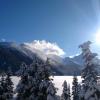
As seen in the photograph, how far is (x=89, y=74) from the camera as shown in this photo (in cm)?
2767

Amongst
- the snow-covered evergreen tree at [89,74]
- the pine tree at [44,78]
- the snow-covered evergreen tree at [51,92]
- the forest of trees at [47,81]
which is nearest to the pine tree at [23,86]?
the forest of trees at [47,81]

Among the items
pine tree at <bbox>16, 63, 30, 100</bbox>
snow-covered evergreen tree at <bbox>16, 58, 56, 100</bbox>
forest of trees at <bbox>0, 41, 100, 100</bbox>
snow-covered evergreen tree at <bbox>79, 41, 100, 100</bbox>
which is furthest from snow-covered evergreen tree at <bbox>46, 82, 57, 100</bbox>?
snow-covered evergreen tree at <bbox>79, 41, 100, 100</bbox>

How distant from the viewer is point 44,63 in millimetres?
37000

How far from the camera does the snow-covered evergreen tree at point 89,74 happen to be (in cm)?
2714

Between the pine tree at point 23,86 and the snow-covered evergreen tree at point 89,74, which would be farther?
the pine tree at point 23,86

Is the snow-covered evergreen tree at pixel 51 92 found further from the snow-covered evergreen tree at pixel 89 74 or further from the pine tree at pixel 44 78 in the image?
the snow-covered evergreen tree at pixel 89 74

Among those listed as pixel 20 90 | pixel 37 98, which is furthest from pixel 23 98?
pixel 37 98

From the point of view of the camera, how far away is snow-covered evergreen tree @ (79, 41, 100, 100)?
27136 millimetres

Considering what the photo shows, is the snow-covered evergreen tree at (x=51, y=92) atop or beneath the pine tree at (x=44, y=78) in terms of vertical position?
beneath

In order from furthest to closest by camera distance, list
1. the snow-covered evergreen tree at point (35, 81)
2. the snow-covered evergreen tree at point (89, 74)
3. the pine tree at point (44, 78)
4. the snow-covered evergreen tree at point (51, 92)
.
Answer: the snow-covered evergreen tree at point (35, 81) < the pine tree at point (44, 78) < the snow-covered evergreen tree at point (51, 92) < the snow-covered evergreen tree at point (89, 74)

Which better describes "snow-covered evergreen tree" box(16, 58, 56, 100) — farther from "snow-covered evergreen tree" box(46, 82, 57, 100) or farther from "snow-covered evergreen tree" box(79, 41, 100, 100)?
"snow-covered evergreen tree" box(79, 41, 100, 100)

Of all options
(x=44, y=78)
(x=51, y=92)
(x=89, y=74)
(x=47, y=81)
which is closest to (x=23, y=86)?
(x=44, y=78)

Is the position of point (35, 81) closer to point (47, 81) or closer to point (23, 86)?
point (47, 81)

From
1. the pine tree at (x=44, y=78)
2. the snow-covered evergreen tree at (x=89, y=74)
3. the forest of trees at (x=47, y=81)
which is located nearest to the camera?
the snow-covered evergreen tree at (x=89, y=74)
